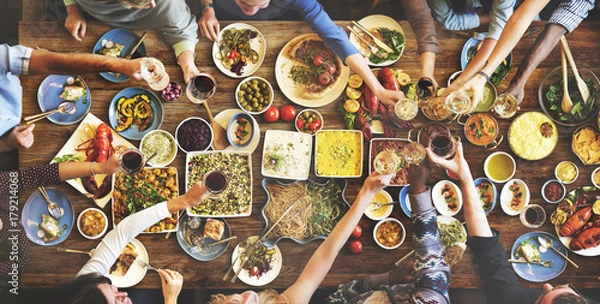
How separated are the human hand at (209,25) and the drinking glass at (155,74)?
0.37 m

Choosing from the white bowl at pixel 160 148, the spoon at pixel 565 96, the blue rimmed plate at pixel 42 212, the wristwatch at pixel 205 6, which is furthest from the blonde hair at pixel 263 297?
the spoon at pixel 565 96

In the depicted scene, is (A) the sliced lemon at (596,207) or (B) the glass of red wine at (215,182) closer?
(B) the glass of red wine at (215,182)

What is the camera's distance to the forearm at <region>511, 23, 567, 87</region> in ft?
10.3

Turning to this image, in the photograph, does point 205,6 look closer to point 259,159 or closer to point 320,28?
point 320,28

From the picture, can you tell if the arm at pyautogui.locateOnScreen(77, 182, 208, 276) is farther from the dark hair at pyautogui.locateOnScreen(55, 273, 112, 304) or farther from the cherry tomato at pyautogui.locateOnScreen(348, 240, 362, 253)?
the cherry tomato at pyautogui.locateOnScreen(348, 240, 362, 253)

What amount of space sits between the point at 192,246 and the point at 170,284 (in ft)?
0.94

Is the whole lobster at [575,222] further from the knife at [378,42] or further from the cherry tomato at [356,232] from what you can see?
the knife at [378,42]

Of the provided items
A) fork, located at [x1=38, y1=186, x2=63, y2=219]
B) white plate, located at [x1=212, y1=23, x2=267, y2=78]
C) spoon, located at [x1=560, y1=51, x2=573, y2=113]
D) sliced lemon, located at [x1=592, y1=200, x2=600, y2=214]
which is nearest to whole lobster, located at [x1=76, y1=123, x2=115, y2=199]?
fork, located at [x1=38, y1=186, x2=63, y2=219]

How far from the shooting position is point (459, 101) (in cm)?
311

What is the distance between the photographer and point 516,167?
321cm

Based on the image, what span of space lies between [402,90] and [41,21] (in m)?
2.53

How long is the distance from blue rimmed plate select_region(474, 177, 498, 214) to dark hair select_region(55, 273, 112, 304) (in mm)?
2565

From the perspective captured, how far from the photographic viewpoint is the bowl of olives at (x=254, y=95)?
315cm

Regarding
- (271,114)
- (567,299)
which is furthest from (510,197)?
(271,114)
